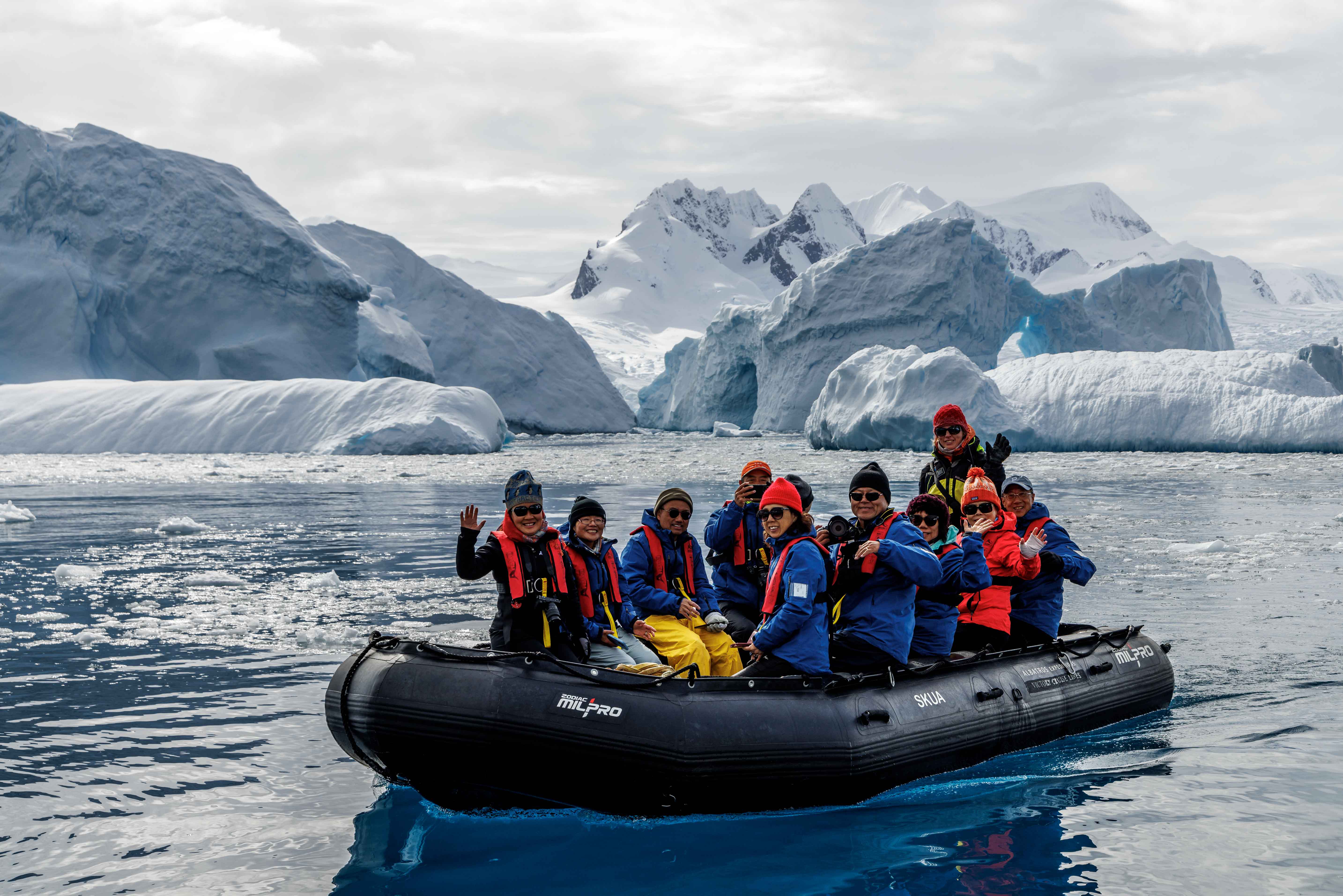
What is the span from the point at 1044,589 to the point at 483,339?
3882 cm

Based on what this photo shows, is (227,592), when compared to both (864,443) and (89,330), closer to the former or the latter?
(864,443)

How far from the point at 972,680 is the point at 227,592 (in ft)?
18.9

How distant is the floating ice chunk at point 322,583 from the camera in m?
8.55

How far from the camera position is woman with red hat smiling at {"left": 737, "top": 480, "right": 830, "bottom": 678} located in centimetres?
431

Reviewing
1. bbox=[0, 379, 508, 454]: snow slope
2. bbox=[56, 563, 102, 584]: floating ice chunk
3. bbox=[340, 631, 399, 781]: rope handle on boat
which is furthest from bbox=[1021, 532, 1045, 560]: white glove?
bbox=[0, 379, 508, 454]: snow slope

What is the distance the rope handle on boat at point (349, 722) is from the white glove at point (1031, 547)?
113 inches

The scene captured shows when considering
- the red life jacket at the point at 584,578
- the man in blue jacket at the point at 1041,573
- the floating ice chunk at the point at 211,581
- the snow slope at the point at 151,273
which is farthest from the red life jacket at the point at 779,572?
the snow slope at the point at 151,273

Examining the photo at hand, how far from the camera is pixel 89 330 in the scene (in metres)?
33.7

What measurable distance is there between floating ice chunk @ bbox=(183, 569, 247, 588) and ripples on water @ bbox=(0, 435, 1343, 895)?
0.28ft

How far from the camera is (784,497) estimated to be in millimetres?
4316

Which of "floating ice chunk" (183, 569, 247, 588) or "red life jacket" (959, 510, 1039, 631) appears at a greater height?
"red life jacket" (959, 510, 1039, 631)

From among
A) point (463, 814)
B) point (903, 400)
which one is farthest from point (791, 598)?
point (903, 400)

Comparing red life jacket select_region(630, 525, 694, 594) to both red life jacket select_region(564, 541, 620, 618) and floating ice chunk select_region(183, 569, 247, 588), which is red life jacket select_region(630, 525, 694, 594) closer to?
red life jacket select_region(564, 541, 620, 618)

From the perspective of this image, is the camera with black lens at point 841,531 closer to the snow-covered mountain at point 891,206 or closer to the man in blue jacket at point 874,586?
the man in blue jacket at point 874,586
